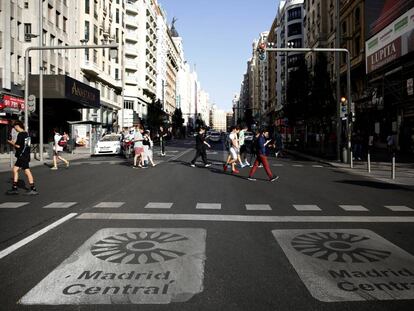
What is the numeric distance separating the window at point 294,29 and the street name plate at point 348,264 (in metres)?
74.4

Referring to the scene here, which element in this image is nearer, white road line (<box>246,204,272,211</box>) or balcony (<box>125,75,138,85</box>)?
white road line (<box>246,204,272,211</box>)

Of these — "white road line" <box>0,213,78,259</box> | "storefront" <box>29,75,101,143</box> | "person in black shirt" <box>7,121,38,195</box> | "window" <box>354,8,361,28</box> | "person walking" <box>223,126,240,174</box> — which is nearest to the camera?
"white road line" <box>0,213,78,259</box>

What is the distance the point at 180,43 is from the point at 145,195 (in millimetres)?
143399

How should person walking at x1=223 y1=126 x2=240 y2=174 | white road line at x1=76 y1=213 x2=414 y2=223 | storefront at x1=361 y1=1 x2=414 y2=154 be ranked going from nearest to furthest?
white road line at x1=76 y1=213 x2=414 y2=223, person walking at x1=223 y1=126 x2=240 y2=174, storefront at x1=361 y1=1 x2=414 y2=154

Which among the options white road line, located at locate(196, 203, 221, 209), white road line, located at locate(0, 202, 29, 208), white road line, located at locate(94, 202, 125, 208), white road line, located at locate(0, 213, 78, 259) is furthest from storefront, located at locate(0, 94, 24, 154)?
white road line, located at locate(0, 213, 78, 259)

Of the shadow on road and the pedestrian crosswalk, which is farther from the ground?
the shadow on road

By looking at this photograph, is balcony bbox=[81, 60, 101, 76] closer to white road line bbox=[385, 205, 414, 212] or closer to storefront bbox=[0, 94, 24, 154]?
storefront bbox=[0, 94, 24, 154]

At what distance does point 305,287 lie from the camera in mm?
3975

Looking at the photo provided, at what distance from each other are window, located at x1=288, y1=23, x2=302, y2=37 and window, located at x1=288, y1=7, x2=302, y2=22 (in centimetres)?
135

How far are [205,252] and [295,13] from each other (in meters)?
77.8

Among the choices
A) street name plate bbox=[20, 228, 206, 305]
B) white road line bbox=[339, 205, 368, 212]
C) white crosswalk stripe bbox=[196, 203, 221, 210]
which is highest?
white crosswalk stripe bbox=[196, 203, 221, 210]

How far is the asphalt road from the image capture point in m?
3.73

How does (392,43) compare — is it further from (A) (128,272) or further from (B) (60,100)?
(A) (128,272)

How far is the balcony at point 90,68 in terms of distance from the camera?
44.0m
